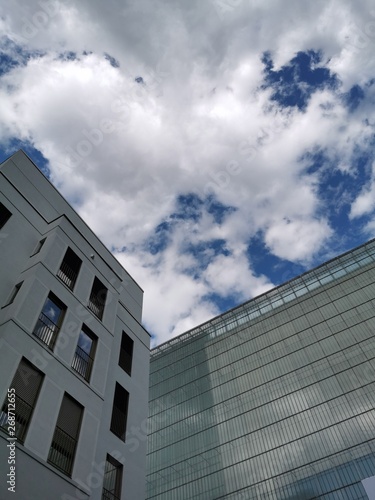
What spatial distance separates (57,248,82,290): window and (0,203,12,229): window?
286 centimetres

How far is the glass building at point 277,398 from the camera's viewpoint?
3356 cm

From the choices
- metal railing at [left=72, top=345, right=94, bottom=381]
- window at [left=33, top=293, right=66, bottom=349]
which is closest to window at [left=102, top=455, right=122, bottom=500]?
metal railing at [left=72, top=345, right=94, bottom=381]

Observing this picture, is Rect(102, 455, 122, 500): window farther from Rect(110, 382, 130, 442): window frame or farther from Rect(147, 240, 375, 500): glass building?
Rect(147, 240, 375, 500): glass building

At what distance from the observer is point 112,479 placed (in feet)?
47.0

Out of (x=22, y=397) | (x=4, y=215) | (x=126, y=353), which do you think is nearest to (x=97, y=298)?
(x=126, y=353)

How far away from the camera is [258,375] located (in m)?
43.9

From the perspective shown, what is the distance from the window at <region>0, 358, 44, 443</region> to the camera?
411 inches

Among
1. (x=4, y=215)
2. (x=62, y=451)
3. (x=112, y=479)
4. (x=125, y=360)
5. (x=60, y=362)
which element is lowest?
(x=62, y=451)

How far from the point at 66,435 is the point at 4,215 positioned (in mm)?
9296

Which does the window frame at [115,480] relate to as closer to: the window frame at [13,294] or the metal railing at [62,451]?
the metal railing at [62,451]

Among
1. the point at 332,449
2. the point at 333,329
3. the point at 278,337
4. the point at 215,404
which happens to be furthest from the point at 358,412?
the point at 215,404

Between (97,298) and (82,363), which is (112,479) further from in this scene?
(97,298)

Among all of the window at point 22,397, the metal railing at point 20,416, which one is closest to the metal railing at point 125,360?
the window at point 22,397

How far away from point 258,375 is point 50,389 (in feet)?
117
